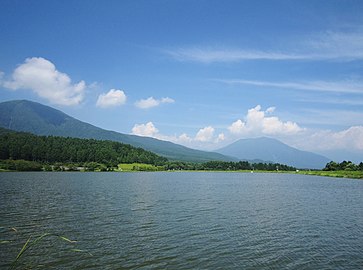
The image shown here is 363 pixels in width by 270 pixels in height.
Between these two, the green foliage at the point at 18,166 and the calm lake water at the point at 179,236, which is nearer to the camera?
the calm lake water at the point at 179,236

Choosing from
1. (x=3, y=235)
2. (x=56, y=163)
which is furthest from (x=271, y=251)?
(x=56, y=163)

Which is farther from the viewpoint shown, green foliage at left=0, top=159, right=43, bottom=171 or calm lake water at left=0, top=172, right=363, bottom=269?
green foliage at left=0, top=159, right=43, bottom=171

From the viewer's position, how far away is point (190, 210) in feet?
130

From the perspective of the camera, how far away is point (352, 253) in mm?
22375

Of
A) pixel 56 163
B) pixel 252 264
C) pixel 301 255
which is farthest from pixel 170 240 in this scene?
pixel 56 163

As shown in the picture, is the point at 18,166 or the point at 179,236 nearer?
the point at 179,236

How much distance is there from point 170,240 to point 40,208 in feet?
70.9

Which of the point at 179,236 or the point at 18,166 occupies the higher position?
the point at 18,166

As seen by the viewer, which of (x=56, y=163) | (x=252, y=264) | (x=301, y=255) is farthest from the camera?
(x=56, y=163)

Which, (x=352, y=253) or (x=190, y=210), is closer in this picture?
(x=352, y=253)

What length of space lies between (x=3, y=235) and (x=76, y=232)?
5.46 metres

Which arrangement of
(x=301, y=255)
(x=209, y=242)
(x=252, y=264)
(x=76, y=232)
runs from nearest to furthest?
(x=252, y=264)
(x=301, y=255)
(x=209, y=242)
(x=76, y=232)

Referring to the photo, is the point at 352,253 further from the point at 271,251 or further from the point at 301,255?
the point at 271,251

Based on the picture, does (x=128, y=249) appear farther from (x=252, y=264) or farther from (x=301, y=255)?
(x=301, y=255)
